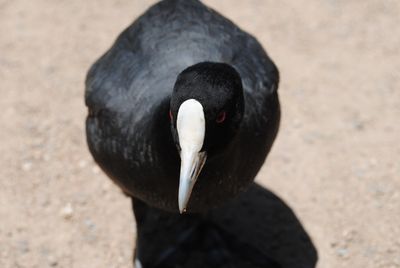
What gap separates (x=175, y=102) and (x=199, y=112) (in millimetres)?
156

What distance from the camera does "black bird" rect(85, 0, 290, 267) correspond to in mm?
4008

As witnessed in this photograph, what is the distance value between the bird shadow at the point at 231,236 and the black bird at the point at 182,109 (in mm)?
197

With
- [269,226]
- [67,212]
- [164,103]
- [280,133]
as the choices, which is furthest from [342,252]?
[67,212]

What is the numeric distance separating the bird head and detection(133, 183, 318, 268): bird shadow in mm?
1407

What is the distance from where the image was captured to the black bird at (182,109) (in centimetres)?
401

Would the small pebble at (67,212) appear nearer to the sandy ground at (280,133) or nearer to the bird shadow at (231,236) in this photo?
the sandy ground at (280,133)

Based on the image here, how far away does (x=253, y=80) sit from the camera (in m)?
4.89

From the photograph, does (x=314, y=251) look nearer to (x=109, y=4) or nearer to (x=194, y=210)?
(x=194, y=210)

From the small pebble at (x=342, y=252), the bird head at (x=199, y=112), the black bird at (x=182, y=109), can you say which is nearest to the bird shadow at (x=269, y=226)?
the small pebble at (x=342, y=252)

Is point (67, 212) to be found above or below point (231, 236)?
below

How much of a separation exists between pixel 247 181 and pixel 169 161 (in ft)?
2.07

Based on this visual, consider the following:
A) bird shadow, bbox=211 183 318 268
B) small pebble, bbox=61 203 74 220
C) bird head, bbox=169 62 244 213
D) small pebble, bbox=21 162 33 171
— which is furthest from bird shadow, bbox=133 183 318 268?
bird head, bbox=169 62 244 213

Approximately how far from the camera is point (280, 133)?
21.1 ft

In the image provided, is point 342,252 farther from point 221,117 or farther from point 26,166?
point 26,166
